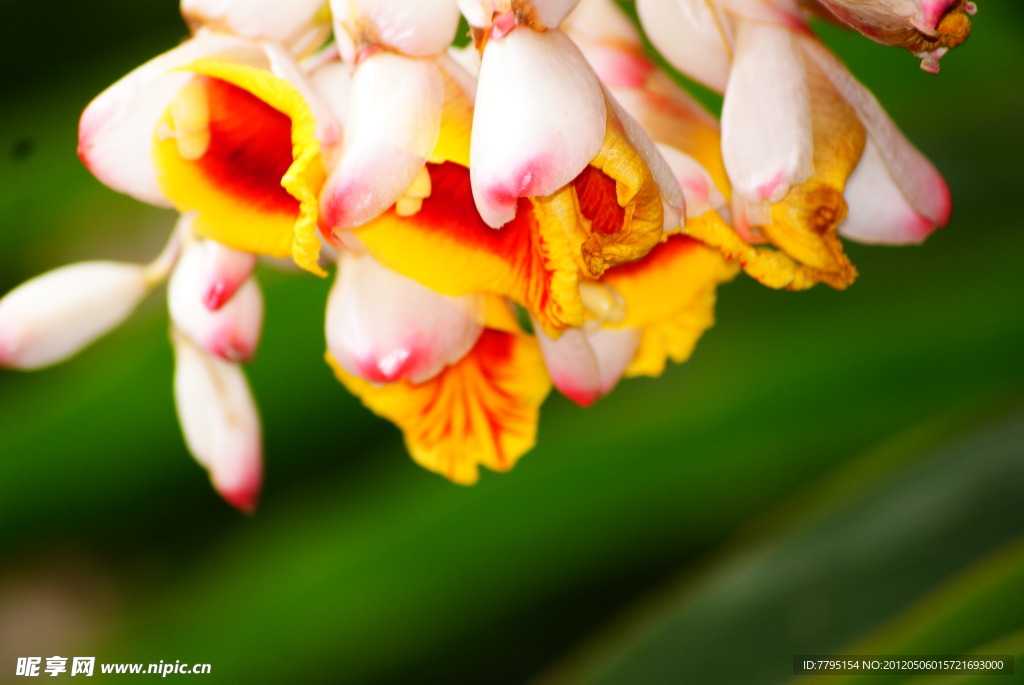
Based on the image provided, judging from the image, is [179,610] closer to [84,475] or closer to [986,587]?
[84,475]

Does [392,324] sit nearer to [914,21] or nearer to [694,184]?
[694,184]

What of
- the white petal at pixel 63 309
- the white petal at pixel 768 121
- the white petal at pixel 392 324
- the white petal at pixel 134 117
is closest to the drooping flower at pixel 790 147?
the white petal at pixel 768 121

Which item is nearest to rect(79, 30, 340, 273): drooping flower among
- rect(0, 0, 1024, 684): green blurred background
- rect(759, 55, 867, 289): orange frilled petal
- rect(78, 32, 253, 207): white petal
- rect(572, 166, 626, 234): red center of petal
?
rect(78, 32, 253, 207): white petal

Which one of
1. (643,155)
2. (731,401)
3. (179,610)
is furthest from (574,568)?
(643,155)

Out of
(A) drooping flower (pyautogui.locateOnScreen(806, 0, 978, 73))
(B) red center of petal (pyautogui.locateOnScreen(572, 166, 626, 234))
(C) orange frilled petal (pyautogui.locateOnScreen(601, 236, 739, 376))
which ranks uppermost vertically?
Result: (A) drooping flower (pyautogui.locateOnScreen(806, 0, 978, 73))

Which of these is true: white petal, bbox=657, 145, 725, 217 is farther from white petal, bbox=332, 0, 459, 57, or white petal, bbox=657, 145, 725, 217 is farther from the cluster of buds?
white petal, bbox=332, 0, 459, 57

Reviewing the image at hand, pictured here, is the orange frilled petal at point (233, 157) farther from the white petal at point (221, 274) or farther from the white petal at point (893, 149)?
the white petal at point (893, 149)

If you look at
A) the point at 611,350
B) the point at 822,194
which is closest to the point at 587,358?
the point at 611,350
